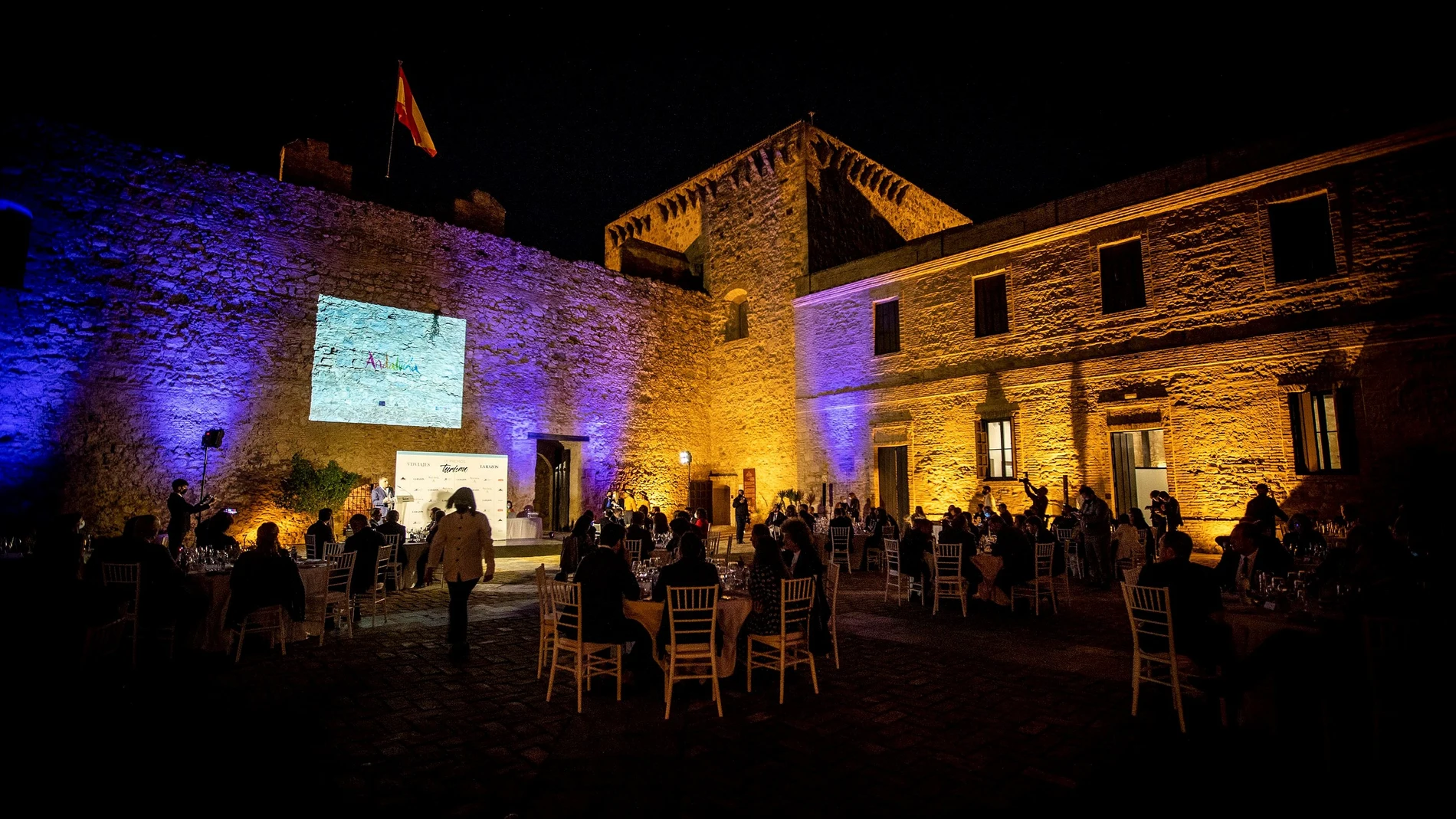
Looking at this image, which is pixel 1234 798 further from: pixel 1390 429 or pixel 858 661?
pixel 1390 429

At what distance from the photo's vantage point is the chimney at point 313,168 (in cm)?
1394

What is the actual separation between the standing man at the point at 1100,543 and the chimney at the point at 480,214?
45.5 feet

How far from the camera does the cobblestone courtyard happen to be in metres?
3.15

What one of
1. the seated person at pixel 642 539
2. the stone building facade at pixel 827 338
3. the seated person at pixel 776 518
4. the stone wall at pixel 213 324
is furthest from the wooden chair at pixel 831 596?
the stone wall at pixel 213 324

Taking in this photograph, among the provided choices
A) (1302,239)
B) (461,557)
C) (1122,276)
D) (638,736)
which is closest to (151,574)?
(461,557)

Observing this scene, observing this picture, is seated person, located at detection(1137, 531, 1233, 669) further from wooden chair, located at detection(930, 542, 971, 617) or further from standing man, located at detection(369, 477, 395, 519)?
standing man, located at detection(369, 477, 395, 519)

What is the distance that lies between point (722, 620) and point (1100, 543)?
7118mm

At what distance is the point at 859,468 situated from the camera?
1608 centimetres

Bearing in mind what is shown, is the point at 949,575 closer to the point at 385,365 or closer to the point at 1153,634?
the point at 1153,634

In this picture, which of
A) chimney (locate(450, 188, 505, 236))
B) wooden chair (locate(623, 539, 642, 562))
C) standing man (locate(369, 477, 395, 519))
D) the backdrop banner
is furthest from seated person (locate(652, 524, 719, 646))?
chimney (locate(450, 188, 505, 236))

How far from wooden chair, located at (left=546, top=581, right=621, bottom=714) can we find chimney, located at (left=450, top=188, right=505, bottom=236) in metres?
13.2

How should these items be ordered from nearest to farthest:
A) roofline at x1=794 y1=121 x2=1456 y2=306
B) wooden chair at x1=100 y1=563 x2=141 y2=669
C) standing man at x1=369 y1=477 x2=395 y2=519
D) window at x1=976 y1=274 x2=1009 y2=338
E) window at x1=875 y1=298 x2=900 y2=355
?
1. wooden chair at x1=100 y1=563 x2=141 y2=669
2. roofline at x1=794 y1=121 x2=1456 y2=306
3. standing man at x1=369 y1=477 x2=395 y2=519
4. window at x1=976 y1=274 x2=1009 y2=338
5. window at x1=875 y1=298 x2=900 y2=355

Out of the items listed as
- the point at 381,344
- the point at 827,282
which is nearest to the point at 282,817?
the point at 381,344

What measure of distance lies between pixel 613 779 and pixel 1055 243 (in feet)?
44.1
